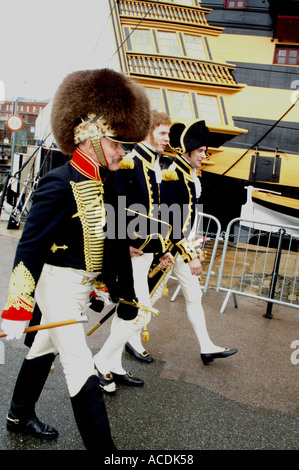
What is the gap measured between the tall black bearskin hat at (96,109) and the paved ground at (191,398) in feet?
5.47

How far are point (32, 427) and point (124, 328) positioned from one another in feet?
2.83

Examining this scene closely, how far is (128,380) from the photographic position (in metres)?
3.04

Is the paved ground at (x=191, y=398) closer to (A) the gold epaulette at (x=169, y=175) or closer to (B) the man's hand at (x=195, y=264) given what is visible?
(B) the man's hand at (x=195, y=264)

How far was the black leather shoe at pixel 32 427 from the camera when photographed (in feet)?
7.50

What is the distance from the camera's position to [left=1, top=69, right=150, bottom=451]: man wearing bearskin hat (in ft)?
6.15

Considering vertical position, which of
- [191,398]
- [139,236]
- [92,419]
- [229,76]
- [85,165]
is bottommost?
[191,398]

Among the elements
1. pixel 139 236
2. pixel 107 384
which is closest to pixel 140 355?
pixel 107 384

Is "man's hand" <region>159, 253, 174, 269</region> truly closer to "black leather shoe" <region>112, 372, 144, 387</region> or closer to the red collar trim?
"black leather shoe" <region>112, 372, 144, 387</region>

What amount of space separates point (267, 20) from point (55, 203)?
8.99 m

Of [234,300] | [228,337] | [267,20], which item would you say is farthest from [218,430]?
[267,20]

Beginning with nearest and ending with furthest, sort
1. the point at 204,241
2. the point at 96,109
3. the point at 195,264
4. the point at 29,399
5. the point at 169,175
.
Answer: the point at 96,109, the point at 29,399, the point at 195,264, the point at 169,175, the point at 204,241

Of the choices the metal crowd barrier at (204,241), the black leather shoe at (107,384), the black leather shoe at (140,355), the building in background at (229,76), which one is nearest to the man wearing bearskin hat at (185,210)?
the black leather shoe at (140,355)

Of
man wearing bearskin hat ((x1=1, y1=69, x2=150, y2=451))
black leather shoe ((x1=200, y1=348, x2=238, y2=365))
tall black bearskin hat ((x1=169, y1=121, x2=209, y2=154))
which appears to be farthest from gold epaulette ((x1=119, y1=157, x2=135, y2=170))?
black leather shoe ((x1=200, y1=348, x2=238, y2=365))

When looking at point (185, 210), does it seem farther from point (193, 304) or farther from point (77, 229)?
point (77, 229)
